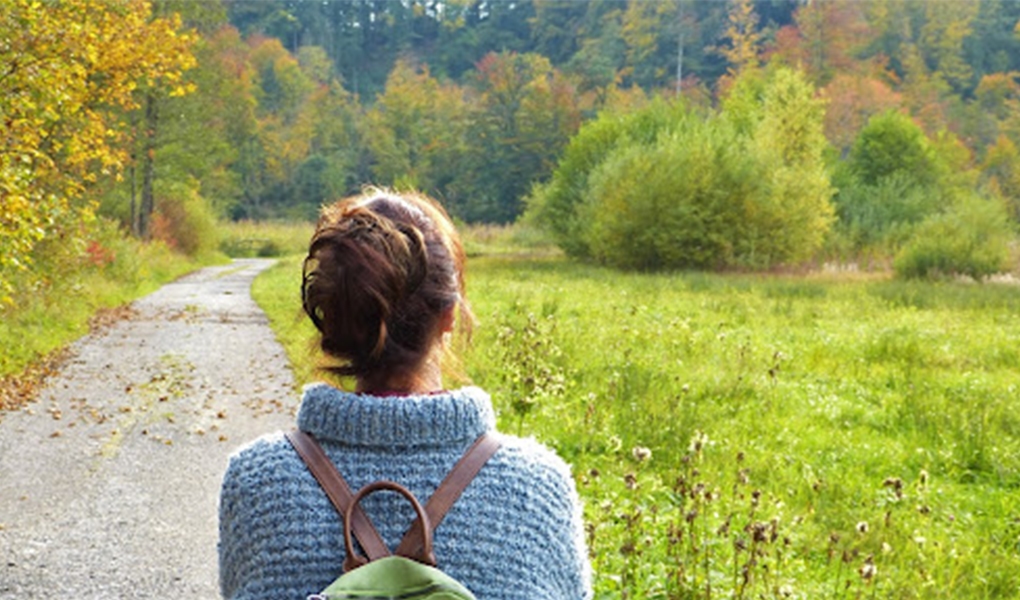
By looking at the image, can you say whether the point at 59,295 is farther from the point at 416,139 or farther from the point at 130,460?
the point at 416,139

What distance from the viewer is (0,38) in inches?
369

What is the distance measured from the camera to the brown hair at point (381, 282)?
6.04 ft

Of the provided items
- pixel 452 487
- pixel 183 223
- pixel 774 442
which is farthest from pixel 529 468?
pixel 183 223

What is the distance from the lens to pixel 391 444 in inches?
74.3

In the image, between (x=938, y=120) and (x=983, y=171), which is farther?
(x=938, y=120)

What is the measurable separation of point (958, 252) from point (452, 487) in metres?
38.4

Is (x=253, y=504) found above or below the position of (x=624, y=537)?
above

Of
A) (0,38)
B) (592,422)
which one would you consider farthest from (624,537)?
(0,38)

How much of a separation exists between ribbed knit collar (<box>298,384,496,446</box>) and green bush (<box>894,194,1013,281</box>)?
3711 centimetres

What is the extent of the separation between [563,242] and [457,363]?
49.1 metres

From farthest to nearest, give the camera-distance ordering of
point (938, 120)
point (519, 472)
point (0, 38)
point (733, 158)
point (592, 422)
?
1. point (938, 120)
2. point (733, 158)
3. point (0, 38)
4. point (592, 422)
5. point (519, 472)

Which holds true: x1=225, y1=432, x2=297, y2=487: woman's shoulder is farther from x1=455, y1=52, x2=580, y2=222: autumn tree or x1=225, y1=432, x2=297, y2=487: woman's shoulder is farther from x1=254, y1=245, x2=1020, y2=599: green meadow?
x1=455, y1=52, x2=580, y2=222: autumn tree

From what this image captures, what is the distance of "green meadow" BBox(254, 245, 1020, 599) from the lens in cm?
500

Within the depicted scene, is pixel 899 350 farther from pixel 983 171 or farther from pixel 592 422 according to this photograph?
pixel 983 171
